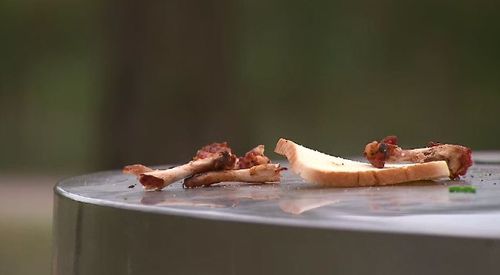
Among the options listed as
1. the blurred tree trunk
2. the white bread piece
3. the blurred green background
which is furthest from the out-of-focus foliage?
the white bread piece

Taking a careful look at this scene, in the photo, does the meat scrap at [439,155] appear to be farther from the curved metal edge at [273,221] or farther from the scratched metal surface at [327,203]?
the curved metal edge at [273,221]

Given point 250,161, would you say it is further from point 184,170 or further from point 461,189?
point 461,189

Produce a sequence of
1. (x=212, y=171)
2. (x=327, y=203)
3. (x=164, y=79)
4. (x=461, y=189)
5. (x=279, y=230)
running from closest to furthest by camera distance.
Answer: (x=279, y=230), (x=327, y=203), (x=461, y=189), (x=212, y=171), (x=164, y=79)

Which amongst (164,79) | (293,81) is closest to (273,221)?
(164,79)

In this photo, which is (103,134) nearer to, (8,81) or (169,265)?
(8,81)

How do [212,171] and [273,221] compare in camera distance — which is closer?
[273,221]

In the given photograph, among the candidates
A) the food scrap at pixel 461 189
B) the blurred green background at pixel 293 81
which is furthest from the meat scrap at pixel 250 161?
the blurred green background at pixel 293 81
